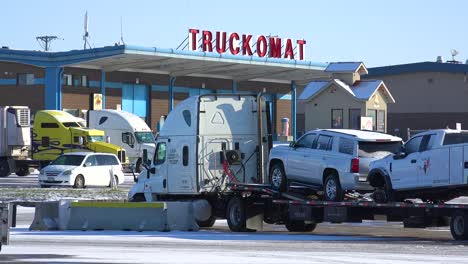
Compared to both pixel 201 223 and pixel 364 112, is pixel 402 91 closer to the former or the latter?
pixel 364 112

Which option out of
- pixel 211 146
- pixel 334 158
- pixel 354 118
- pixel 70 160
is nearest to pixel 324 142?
pixel 334 158

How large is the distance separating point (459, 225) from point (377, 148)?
3.01 meters

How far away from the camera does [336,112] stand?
73.2 metres

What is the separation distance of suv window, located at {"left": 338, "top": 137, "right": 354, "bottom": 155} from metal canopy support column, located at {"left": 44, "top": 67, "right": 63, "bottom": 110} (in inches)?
1701

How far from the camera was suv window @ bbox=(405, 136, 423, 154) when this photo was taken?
22828 millimetres

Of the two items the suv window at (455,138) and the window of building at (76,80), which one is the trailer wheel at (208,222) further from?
the window of building at (76,80)

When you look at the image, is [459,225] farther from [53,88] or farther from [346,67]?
[346,67]

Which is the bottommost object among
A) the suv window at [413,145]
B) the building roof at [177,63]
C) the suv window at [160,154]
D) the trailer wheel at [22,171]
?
the trailer wheel at [22,171]

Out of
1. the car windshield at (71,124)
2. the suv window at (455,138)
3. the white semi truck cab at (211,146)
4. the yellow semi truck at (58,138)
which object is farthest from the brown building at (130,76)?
the suv window at (455,138)

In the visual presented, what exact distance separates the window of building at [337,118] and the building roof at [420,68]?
470 inches

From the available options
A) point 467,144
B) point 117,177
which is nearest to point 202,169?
point 467,144

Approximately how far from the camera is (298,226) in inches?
1005

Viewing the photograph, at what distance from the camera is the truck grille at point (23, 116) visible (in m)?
51.6

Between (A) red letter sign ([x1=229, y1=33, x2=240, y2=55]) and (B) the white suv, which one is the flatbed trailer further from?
(A) red letter sign ([x1=229, y1=33, x2=240, y2=55])
